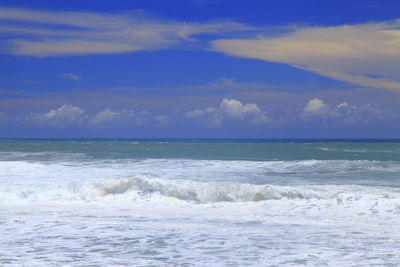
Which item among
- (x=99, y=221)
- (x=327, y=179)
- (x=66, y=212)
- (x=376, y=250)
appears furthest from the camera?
(x=327, y=179)

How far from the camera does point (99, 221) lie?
1057 centimetres

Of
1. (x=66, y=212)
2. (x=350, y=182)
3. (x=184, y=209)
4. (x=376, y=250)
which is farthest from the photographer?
(x=350, y=182)

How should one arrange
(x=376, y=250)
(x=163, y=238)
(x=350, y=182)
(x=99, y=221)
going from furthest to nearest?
(x=350, y=182)
(x=99, y=221)
(x=163, y=238)
(x=376, y=250)

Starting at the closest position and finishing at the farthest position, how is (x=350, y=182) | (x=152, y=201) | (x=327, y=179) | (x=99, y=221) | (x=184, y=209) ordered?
(x=99, y=221)
(x=184, y=209)
(x=152, y=201)
(x=350, y=182)
(x=327, y=179)

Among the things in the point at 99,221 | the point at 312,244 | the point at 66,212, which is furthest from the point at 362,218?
the point at 66,212

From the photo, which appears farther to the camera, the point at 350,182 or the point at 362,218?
the point at 350,182

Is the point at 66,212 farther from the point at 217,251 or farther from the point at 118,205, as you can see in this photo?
the point at 217,251

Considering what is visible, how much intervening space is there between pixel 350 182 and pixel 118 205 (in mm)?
9042

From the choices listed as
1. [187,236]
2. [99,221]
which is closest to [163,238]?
[187,236]

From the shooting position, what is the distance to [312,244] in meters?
8.14

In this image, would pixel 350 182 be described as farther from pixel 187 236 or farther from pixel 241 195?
pixel 187 236

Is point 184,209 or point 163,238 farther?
point 184,209

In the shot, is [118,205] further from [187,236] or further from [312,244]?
[312,244]

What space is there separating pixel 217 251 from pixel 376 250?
253 centimetres
